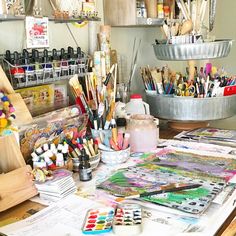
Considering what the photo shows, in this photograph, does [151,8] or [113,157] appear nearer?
[113,157]

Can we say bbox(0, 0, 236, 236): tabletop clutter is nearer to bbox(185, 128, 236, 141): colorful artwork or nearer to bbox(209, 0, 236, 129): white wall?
bbox(185, 128, 236, 141): colorful artwork

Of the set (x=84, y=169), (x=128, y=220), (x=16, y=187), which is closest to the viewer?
(x=128, y=220)

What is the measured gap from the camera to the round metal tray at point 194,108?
1.37m

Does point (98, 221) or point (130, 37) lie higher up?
point (130, 37)

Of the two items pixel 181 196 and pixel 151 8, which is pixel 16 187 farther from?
pixel 151 8

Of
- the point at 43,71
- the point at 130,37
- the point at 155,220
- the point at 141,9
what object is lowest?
the point at 155,220

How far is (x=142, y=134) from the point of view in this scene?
46.3 inches

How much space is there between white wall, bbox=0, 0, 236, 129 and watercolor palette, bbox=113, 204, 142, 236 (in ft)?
2.01

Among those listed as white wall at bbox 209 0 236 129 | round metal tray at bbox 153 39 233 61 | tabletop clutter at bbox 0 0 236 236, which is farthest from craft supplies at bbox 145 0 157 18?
white wall at bbox 209 0 236 129

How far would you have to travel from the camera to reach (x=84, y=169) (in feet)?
3.05

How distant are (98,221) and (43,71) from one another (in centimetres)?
52

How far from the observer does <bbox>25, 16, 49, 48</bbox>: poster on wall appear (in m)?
1.04

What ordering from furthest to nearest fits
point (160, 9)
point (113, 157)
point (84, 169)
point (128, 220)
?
point (160, 9) → point (113, 157) → point (84, 169) → point (128, 220)

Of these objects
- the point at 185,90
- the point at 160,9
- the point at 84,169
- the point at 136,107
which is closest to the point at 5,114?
the point at 84,169
